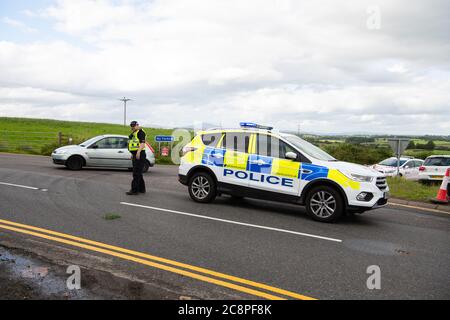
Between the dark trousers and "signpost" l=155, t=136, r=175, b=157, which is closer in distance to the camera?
the dark trousers

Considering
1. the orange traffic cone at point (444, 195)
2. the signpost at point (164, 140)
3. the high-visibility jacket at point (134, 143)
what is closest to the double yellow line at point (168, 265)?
the high-visibility jacket at point (134, 143)

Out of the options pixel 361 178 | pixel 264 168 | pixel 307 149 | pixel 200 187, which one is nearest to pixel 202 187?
pixel 200 187

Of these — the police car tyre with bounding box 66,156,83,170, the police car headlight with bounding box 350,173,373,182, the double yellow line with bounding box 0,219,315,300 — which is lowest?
the double yellow line with bounding box 0,219,315,300

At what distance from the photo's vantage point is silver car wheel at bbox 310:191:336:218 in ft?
26.8

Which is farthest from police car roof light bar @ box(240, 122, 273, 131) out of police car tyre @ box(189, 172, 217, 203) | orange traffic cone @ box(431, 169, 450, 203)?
orange traffic cone @ box(431, 169, 450, 203)

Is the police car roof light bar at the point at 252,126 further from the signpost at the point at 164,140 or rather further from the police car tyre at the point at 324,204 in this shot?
the signpost at the point at 164,140

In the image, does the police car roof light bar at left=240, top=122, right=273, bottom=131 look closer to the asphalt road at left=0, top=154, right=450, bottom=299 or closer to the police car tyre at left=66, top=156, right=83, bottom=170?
the asphalt road at left=0, top=154, right=450, bottom=299

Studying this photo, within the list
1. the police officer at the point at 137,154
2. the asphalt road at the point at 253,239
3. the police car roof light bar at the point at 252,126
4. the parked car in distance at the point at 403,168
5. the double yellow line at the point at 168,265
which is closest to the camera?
the double yellow line at the point at 168,265

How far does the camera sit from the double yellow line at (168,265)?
14.9ft

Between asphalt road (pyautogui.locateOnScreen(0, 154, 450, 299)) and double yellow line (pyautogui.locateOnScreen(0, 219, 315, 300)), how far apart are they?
10cm

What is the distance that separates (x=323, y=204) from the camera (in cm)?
823

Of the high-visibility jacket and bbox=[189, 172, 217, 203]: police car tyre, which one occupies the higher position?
the high-visibility jacket

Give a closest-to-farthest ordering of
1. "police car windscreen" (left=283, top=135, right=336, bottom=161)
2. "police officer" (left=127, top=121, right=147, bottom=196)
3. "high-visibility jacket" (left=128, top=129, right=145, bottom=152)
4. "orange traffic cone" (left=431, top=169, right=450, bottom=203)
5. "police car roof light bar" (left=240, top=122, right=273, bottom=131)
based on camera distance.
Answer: "police car windscreen" (left=283, top=135, right=336, bottom=161), "police car roof light bar" (left=240, top=122, right=273, bottom=131), "police officer" (left=127, top=121, right=147, bottom=196), "high-visibility jacket" (left=128, top=129, right=145, bottom=152), "orange traffic cone" (left=431, top=169, right=450, bottom=203)

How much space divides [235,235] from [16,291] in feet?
11.6
